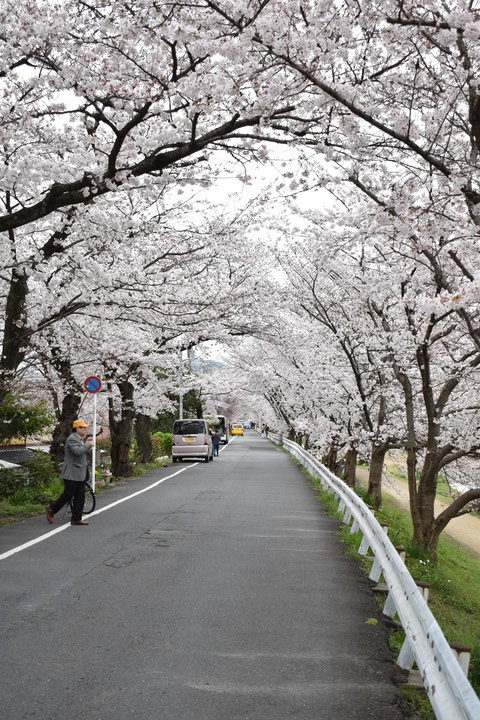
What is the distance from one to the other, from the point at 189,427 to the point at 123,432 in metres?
9.35

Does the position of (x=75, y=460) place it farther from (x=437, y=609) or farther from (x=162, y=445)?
(x=162, y=445)

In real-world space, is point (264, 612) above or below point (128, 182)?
below

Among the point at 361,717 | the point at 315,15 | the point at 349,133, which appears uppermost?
the point at 315,15

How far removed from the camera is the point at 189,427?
34344mm

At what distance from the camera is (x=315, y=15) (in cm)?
653

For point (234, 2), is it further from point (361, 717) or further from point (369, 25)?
point (361, 717)

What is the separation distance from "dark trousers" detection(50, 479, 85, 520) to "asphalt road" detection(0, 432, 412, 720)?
40 centimetres

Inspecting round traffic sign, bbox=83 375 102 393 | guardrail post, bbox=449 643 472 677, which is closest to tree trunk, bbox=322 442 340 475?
round traffic sign, bbox=83 375 102 393

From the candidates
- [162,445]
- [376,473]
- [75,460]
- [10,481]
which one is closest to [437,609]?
[75,460]

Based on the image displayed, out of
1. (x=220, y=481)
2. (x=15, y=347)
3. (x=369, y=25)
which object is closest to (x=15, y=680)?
(x=369, y=25)

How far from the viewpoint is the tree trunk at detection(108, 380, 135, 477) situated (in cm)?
2412

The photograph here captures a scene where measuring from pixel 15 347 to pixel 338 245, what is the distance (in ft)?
23.9

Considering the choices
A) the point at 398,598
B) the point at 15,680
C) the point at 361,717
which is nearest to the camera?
the point at 361,717

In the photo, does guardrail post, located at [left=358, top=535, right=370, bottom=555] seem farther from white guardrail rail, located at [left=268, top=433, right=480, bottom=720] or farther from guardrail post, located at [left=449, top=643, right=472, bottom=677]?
guardrail post, located at [left=449, top=643, right=472, bottom=677]
